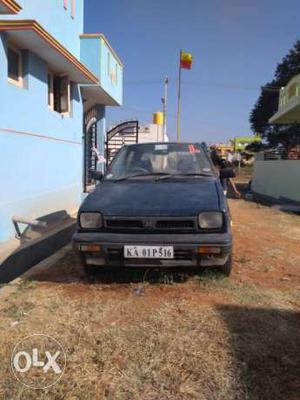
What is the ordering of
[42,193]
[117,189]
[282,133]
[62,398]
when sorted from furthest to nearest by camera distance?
[282,133] < [42,193] < [117,189] < [62,398]

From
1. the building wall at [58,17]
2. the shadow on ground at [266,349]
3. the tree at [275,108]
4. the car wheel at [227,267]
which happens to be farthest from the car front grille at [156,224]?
the tree at [275,108]

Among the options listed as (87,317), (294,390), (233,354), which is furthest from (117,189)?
(294,390)

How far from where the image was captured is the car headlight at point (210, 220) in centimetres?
455

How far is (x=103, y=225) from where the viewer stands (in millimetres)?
4672

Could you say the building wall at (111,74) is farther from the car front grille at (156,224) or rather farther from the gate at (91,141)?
the car front grille at (156,224)

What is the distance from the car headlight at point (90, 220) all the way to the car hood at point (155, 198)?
6 cm

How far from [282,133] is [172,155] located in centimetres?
3439

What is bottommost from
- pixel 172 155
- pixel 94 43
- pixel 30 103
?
pixel 172 155

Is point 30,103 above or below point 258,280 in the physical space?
above

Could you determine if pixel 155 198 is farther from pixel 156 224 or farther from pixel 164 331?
pixel 164 331

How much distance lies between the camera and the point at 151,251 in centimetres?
449

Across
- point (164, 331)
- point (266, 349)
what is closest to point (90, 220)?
point (164, 331)

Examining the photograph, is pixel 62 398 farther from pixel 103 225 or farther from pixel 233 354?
pixel 103 225

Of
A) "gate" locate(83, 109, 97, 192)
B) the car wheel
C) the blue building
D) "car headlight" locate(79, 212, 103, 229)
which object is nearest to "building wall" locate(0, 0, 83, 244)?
the blue building
